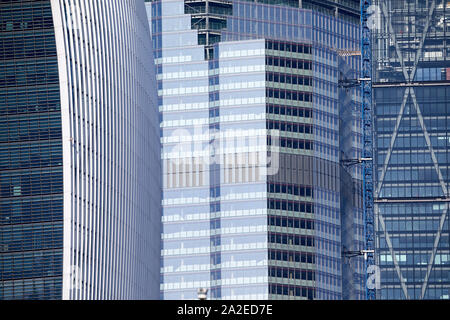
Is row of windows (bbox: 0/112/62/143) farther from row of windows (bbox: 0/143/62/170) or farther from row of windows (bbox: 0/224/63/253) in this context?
row of windows (bbox: 0/224/63/253)

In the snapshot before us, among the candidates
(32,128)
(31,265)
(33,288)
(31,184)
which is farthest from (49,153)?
(33,288)

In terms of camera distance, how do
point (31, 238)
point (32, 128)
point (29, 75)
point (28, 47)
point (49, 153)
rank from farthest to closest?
1. point (29, 75)
2. point (32, 128)
3. point (28, 47)
4. point (49, 153)
5. point (31, 238)

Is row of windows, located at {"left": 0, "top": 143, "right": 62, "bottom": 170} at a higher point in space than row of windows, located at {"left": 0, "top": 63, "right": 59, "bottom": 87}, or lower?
lower

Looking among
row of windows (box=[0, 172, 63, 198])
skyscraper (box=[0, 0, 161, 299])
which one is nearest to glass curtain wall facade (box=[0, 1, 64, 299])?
row of windows (box=[0, 172, 63, 198])

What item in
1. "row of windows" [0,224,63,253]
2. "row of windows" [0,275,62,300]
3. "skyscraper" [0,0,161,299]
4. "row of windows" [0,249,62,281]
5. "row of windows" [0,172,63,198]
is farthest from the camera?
"row of windows" [0,172,63,198]

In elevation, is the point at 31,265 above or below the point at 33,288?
above

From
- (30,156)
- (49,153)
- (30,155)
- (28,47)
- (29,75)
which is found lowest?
(30,156)

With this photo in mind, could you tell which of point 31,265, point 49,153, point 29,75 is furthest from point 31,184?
point 29,75

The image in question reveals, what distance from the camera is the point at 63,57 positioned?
180375mm

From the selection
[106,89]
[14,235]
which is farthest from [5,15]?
[14,235]

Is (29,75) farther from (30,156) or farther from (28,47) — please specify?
(30,156)

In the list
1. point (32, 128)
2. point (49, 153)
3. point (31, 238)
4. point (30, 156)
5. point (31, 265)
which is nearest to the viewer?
point (31, 265)

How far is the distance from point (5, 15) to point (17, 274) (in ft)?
124

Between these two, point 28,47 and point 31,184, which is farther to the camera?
point 31,184
